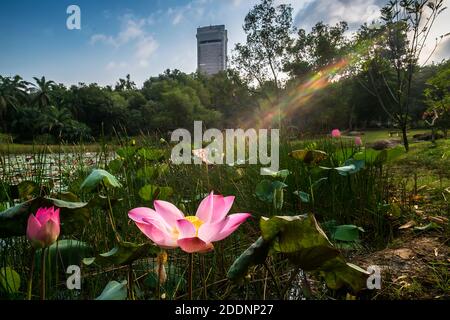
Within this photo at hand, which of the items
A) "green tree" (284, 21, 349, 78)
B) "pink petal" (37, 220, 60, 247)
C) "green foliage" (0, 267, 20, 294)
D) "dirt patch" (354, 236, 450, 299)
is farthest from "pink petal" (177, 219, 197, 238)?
"green tree" (284, 21, 349, 78)

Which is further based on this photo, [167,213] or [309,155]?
[309,155]

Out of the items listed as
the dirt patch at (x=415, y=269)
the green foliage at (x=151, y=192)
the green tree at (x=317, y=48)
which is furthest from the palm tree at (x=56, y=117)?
the dirt patch at (x=415, y=269)

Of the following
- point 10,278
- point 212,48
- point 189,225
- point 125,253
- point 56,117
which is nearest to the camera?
point 189,225

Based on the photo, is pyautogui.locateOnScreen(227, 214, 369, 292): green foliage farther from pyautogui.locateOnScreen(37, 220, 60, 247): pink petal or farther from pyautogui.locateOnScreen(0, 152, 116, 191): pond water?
pyautogui.locateOnScreen(0, 152, 116, 191): pond water

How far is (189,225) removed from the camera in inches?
19.0

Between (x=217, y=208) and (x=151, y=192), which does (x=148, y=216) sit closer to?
(x=217, y=208)

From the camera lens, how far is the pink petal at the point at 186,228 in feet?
1.58

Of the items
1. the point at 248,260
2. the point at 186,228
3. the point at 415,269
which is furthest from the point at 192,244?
the point at 415,269

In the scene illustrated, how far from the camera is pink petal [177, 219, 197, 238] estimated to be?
480 mm

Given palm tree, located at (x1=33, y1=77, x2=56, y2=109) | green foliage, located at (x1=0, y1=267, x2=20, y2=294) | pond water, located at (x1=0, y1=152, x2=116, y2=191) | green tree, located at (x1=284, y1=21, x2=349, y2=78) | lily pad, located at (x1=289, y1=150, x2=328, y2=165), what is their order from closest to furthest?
green foliage, located at (x1=0, y1=267, x2=20, y2=294) → lily pad, located at (x1=289, y1=150, x2=328, y2=165) → pond water, located at (x1=0, y1=152, x2=116, y2=191) → green tree, located at (x1=284, y1=21, x2=349, y2=78) → palm tree, located at (x1=33, y1=77, x2=56, y2=109)

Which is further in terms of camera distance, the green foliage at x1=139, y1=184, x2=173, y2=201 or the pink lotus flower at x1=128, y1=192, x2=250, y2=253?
the green foliage at x1=139, y1=184, x2=173, y2=201

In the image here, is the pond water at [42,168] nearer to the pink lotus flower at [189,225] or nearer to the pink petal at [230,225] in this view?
the pink lotus flower at [189,225]

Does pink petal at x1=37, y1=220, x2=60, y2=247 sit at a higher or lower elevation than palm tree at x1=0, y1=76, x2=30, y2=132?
lower
